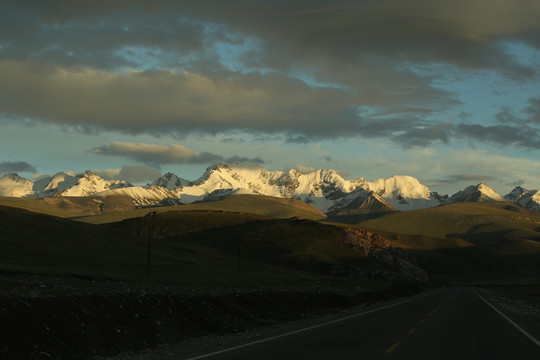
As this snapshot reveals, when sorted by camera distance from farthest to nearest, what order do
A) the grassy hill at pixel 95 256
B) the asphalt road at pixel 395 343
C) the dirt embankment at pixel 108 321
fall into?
the grassy hill at pixel 95 256 < the asphalt road at pixel 395 343 < the dirt embankment at pixel 108 321

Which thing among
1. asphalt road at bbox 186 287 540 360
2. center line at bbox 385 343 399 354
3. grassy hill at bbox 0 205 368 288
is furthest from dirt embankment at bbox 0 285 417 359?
grassy hill at bbox 0 205 368 288

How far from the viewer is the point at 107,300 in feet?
81.3

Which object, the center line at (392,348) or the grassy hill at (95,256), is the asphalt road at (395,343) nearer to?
the center line at (392,348)

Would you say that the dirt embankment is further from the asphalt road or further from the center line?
the center line

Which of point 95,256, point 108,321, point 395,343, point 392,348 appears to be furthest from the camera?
point 95,256

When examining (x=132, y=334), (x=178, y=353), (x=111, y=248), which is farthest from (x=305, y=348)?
(x=111, y=248)

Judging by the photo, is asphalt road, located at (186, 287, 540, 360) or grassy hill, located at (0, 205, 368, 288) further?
grassy hill, located at (0, 205, 368, 288)

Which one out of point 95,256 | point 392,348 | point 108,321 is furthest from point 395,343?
point 95,256

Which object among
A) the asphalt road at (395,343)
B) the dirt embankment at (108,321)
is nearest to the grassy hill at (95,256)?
the dirt embankment at (108,321)

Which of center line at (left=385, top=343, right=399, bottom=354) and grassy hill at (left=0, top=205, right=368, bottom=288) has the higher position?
center line at (left=385, top=343, right=399, bottom=354)

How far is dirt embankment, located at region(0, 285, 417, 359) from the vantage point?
19109mm

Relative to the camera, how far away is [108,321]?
23.2m

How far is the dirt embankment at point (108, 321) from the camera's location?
62.7ft

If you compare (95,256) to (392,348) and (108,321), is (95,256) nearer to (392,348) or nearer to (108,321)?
(108,321)
